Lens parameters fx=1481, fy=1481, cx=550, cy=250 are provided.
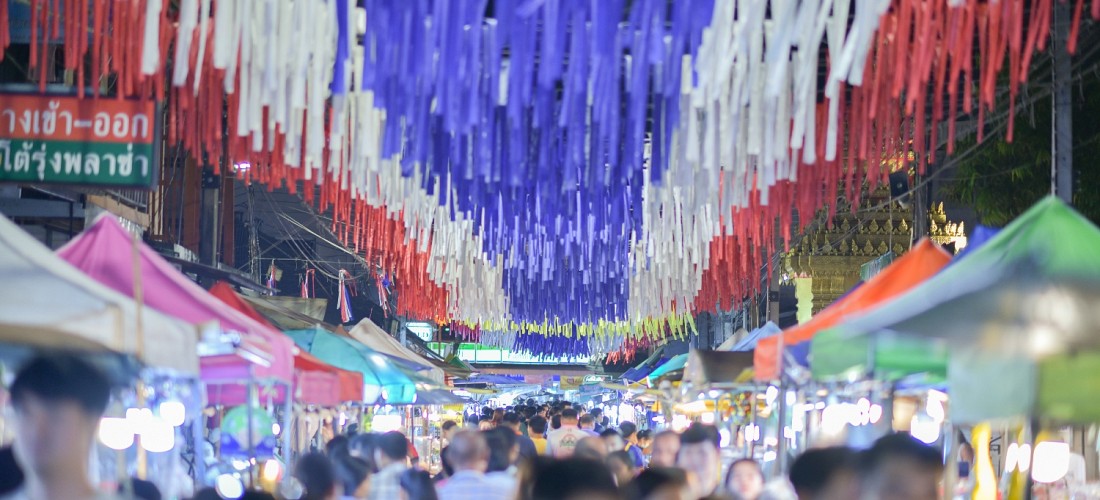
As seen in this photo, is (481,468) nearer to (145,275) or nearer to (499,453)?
(499,453)

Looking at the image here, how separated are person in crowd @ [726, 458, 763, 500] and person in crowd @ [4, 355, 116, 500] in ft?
15.2

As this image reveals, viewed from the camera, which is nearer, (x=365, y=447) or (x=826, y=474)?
(x=826, y=474)

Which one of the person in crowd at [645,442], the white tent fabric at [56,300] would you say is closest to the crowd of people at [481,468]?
the white tent fabric at [56,300]

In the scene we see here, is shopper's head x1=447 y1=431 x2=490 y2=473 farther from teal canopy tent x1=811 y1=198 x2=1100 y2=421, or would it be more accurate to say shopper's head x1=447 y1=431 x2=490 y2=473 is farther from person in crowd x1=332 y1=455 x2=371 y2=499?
teal canopy tent x1=811 y1=198 x2=1100 y2=421

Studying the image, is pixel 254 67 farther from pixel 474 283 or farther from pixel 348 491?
pixel 474 283

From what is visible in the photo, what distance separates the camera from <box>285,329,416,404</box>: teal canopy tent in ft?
43.0

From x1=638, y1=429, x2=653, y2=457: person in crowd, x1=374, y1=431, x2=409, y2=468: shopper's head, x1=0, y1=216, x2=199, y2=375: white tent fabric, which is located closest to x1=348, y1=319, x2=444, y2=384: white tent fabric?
x1=638, y1=429, x2=653, y2=457: person in crowd

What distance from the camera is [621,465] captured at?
8.98m

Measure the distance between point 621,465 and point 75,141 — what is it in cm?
383

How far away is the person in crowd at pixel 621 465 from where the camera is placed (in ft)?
28.4

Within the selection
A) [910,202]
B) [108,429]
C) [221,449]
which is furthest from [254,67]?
[910,202]

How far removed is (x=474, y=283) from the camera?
57.6ft

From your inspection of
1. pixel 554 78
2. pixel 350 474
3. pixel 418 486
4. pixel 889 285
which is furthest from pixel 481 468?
pixel 889 285

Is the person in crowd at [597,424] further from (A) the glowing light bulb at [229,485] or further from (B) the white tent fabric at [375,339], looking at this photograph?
(A) the glowing light bulb at [229,485]
